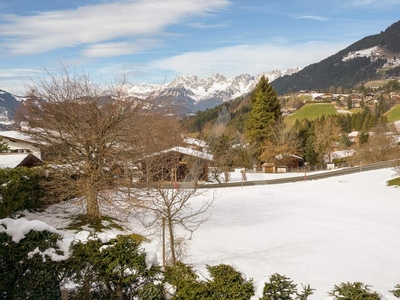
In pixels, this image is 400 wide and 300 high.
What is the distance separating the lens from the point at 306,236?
61.1ft

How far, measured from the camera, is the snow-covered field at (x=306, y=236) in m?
13.5

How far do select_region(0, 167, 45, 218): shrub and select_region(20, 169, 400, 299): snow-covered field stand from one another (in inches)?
29.1

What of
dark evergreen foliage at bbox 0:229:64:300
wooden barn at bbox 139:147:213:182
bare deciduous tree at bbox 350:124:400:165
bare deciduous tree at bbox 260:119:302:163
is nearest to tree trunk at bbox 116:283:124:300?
dark evergreen foliage at bbox 0:229:64:300

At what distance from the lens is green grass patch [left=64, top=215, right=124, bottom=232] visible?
1700cm

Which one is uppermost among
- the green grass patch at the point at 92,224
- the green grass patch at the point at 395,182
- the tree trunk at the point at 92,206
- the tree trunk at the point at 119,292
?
the tree trunk at the point at 119,292

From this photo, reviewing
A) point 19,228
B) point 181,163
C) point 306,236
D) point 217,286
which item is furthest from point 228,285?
point 181,163

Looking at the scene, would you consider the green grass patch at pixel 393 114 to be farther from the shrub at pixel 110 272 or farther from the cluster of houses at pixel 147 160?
the shrub at pixel 110 272

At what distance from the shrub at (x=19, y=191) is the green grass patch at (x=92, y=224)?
193 cm

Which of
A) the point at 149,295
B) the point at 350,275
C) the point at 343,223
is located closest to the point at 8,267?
the point at 149,295

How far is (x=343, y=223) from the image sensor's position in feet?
69.8

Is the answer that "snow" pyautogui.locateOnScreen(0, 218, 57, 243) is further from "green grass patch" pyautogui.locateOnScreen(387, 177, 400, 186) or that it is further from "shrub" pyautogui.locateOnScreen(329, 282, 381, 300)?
"green grass patch" pyautogui.locateOnScreen(387, 177, 400, 186)

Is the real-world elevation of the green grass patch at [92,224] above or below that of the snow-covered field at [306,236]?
above

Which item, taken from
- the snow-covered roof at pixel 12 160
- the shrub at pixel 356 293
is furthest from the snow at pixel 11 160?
the shrub at pixel 356 293

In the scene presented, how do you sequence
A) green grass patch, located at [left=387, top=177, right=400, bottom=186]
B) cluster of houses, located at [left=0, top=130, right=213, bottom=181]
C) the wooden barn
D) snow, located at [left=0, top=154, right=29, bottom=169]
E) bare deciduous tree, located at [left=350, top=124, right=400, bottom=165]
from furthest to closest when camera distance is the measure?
bare deciduous tree, located at [left=350, top=124, right=400, bottom=165], green grass patch, located at [left=387, top=177, right=400, bottom=186], snow, located at [left=0, top=154, right=29, bottom=169], the wooden barn, cluster of houses, located at [left=0, top=130, right=213, bottom=181]
